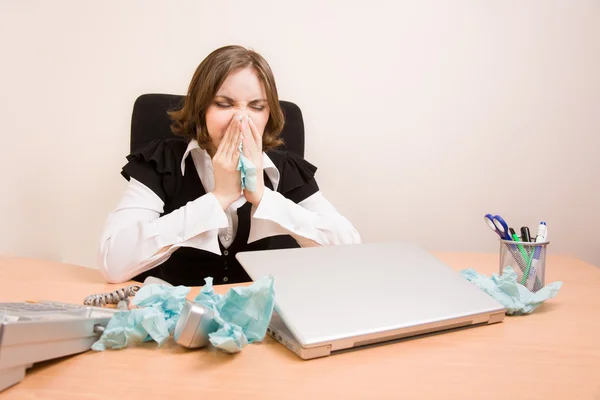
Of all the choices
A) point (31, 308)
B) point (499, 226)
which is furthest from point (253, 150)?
point (31, 308)

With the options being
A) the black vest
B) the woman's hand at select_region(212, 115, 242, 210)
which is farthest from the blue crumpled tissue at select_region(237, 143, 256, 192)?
the black vest

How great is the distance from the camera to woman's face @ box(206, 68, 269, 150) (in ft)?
3.58

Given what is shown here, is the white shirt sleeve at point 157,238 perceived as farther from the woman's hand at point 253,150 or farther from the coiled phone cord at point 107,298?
the coiled phone cord at point 107,298

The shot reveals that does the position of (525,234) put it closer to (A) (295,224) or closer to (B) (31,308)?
(A) (295,224)

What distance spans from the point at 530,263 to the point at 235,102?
2.23 feet

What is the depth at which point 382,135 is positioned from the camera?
1.68 metres

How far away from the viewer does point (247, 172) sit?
1.03 metres

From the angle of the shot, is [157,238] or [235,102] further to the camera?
[235,102]

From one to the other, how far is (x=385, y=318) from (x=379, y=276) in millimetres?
96

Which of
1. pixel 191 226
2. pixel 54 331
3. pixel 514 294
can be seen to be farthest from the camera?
pixel 191 226

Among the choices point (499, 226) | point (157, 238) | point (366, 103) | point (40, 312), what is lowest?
point (157, 238)

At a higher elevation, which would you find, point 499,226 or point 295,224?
point 499,226

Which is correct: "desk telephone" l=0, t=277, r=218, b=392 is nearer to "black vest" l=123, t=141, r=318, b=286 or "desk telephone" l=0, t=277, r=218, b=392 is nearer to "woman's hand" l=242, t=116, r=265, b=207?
"woman's hand" l=242, t=116, r=265, b=207

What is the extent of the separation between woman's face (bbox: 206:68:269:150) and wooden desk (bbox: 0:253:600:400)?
0.63 meters
